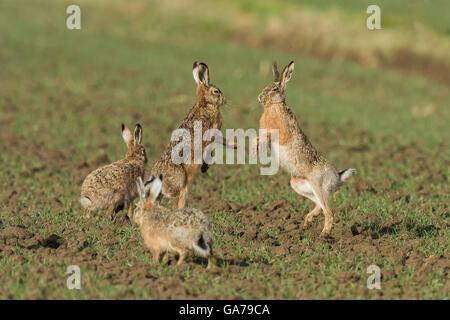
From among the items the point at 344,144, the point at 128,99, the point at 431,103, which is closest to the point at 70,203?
the point at 344,144

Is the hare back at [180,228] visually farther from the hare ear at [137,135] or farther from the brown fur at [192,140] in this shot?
the hare ear at [137,135]

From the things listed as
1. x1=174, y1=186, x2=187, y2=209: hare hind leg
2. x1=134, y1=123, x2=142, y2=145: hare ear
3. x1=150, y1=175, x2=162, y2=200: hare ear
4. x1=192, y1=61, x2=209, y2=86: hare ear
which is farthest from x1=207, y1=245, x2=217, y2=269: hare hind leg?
x1=134, y1=123, x2=142, y2=145: hare ear

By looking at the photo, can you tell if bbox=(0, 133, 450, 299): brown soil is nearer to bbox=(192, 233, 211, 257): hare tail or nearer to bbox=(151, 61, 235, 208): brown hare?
bbox=(192, 233, 211, 257): hare tail

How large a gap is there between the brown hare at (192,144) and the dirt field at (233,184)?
736mm

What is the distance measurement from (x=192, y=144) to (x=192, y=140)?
85 mm

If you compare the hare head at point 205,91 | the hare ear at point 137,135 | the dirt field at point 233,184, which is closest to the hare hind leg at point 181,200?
the dirt field at point 233,184

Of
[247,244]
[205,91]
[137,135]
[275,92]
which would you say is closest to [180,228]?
[247,244]

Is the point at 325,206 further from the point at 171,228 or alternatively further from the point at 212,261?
the point at 171,228

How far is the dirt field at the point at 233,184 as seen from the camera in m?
7.72

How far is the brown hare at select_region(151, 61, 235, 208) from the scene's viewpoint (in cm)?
970

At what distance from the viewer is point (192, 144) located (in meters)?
10.3

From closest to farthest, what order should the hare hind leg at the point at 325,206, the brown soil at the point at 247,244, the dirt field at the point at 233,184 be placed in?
the brown soil at the point at 247,244, the dirt field at the point at 233,184, the hare hind leg at the point at 325,206

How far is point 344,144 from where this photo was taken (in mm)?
17094
